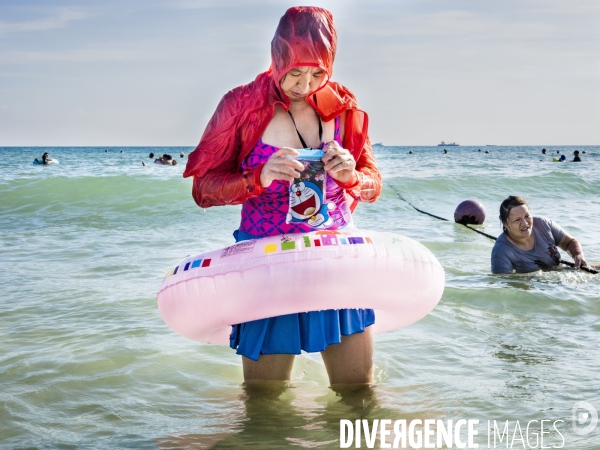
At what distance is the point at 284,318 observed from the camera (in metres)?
2.54

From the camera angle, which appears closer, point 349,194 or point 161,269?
point 349,194

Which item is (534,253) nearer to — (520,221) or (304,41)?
(520,221)

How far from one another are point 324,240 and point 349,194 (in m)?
0.29

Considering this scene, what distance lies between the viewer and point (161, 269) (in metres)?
6.49

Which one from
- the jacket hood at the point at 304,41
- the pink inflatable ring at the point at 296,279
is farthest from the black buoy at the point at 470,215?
the jacket hood at the point at 304,41

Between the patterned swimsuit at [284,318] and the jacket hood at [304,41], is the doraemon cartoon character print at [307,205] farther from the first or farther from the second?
the jacket hood at [304,41]

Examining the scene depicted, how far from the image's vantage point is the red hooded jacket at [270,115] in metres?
2.34

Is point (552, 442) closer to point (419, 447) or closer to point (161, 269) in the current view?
point (419, 447)

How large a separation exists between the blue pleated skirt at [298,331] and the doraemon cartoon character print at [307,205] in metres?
0.35

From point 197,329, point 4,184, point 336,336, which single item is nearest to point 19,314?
point 197,329

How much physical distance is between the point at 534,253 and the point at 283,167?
4.81 m

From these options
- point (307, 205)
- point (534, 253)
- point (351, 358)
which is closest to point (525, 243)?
point (534, 253)

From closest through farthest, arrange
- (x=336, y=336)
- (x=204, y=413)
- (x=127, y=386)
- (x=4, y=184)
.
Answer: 1. (x=336, y=336)
2. (x=204, y=413)
3. (x=127, y=386)
4. (x=4, y=184)

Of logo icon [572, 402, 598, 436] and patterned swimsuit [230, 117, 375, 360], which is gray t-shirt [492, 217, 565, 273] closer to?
logo icon [572, 402, 598, 436]
